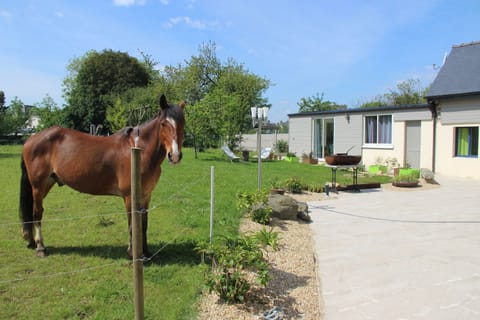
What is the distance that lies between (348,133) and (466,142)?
6.23 metres

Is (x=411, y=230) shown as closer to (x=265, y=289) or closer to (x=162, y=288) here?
(x=265, y=289)

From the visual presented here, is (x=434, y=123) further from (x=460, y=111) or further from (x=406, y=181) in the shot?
(x=406, y=181)

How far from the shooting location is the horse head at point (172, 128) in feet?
12.7

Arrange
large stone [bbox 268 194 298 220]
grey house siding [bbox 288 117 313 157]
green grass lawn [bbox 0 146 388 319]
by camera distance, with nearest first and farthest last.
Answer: green grass lawn [bbox 0 146 388 319] < large stone [bbox 268 194 298 220] < grey house siding [bbox 288 117 313 157]

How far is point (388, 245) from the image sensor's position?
5758mm

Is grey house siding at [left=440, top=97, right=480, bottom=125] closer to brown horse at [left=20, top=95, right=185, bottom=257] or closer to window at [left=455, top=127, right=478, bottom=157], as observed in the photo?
window at [left=455, top=127, right=478, bottom=157]

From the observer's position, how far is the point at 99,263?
14.2 feet

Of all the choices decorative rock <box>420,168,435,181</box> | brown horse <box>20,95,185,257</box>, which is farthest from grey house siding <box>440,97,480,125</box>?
brown horse <box>20,95,185,257</box>

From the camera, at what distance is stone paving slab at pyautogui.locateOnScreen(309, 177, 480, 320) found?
143 inches

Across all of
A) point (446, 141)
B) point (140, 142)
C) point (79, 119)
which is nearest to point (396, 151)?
point (446, 141)

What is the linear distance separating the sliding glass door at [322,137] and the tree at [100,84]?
22.4m

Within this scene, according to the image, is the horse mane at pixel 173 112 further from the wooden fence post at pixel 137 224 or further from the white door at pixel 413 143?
the white door at pixel 413 143

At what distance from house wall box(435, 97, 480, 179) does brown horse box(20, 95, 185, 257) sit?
1390cm

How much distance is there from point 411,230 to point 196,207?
4.28 metres
